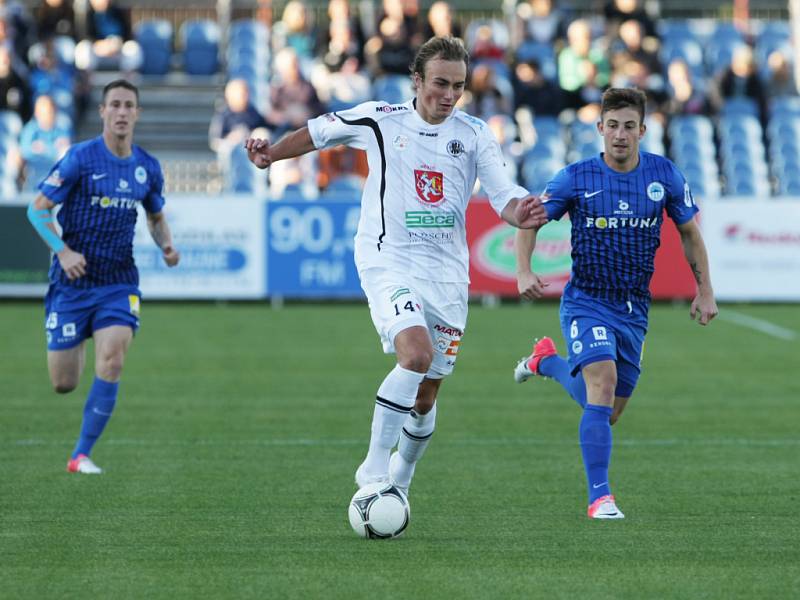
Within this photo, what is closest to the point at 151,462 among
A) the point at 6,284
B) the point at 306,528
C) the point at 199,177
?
the point at 306,528

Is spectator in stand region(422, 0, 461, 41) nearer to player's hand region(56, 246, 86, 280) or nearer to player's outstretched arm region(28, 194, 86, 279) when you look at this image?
player's outstretched arm region(28, 194, 86, 279)

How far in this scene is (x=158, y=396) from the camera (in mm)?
12602

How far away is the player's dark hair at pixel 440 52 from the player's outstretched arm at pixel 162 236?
2.81 m

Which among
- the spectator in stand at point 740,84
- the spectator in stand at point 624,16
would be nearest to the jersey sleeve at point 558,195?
the spectator in stand at point 740,84

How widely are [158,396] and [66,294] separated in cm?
345

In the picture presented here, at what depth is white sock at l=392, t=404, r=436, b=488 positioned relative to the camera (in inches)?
300

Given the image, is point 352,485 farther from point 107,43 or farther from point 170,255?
point 107,43

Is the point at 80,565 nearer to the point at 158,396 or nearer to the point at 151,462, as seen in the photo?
the point at 151,462

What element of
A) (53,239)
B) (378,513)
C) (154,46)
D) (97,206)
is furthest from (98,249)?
(154,46)

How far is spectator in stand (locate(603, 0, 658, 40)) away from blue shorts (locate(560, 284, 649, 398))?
18.0m

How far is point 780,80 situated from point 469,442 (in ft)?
53.5

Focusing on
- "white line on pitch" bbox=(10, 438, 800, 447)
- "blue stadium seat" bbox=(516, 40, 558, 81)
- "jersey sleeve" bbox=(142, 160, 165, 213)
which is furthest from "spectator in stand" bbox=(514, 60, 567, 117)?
"jersey sleeve" bbox=(142, 160, 165, 213)

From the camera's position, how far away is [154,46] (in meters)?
25.6

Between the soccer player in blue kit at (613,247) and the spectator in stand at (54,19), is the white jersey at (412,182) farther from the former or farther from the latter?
the spectator in stand at (54,19)
